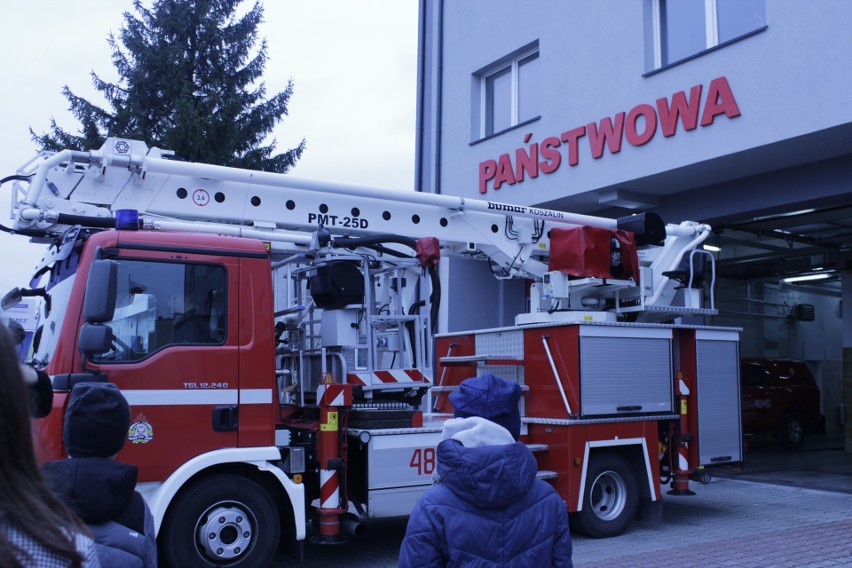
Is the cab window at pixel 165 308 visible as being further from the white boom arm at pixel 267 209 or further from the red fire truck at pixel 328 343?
the white boom arm at pixel 267 209

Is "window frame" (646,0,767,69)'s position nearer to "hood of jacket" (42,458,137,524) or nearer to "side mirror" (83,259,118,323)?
"side mirror" (83,259,118,323)

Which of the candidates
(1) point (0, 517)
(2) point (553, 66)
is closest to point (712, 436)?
(2) point (553, 66)

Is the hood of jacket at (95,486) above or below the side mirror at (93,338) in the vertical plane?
below

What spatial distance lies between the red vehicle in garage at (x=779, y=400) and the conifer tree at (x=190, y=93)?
537 inches

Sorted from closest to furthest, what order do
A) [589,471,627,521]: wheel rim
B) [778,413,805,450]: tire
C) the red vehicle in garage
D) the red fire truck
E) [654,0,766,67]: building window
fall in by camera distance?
the red fire truck
[589,471,627,521]: wheel rim
[654,0,766,67]: building window
the red vehicle in garage
[778,413,805,450]: tire

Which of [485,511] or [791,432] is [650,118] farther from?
[485,511]

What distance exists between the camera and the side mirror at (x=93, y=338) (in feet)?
17.8

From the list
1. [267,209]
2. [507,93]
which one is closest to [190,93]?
[507,93]

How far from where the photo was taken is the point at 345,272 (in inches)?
287

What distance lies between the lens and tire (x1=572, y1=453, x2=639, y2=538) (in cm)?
823

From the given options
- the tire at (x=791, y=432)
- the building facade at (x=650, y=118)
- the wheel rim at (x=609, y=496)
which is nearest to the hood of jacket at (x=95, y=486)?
the wheel rim at (x=609, y=496)

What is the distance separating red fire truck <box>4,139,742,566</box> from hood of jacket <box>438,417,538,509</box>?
3470mm

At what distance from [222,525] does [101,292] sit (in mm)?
1971

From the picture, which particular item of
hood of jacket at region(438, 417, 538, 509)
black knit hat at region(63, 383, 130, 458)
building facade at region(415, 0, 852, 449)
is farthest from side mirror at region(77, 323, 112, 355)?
building facade at region(415, 0, 852, 449)
